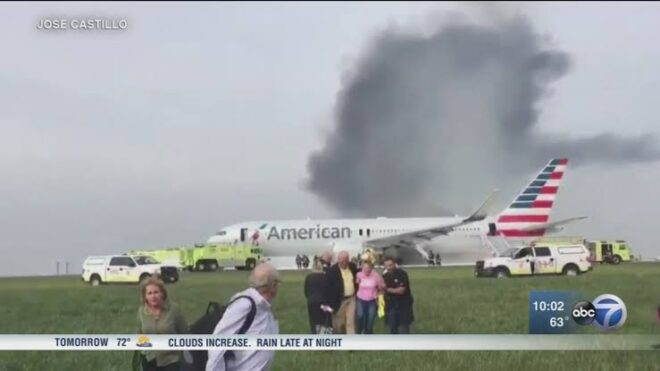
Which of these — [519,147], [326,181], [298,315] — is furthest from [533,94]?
[298,315]

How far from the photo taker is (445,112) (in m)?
9.44

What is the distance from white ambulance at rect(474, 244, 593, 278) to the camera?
10555mm

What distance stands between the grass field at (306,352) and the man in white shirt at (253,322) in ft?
12.5

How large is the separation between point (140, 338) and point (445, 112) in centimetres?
369

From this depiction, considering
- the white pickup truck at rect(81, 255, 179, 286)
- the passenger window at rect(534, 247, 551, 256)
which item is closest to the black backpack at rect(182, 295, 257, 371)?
the white pickup truck at rect(81, 255, 179, 286)

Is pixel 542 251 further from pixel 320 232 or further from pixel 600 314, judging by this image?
pixel 600 314

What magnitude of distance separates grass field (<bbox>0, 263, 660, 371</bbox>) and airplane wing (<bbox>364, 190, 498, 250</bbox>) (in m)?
Answer: 1.10

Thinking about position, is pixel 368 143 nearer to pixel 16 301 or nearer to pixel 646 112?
pixel 646 112

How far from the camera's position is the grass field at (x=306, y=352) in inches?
378

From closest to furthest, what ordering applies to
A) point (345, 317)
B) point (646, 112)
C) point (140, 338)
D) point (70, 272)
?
point (140, 338) → point (646, 112) → point (70, 272) → point (345, 317)

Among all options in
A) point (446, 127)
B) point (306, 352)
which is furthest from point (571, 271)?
point (306, 352)

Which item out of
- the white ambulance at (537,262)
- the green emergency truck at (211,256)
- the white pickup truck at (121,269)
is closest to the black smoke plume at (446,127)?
the white ambulance at (537,262)

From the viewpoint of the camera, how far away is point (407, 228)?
Answer: 12.0 metres

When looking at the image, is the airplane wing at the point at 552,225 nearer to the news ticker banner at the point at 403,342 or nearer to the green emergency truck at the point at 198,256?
the news ticker banner at the point at 403,342
